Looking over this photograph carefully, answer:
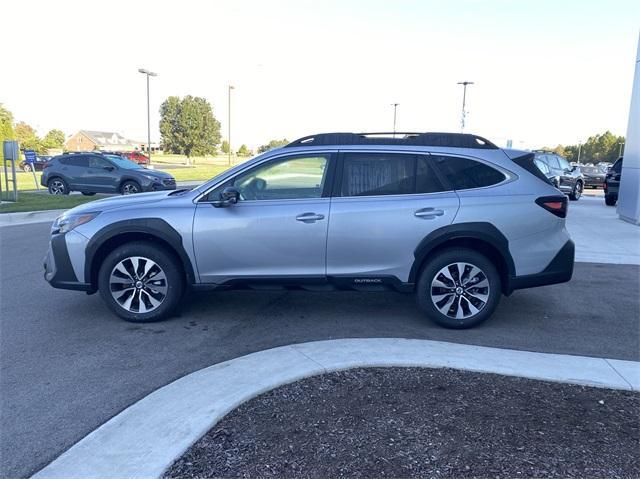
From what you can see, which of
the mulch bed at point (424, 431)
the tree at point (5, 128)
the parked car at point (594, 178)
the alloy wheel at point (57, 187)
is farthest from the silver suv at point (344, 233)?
the tree at point (5, 128)

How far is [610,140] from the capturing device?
100312 millimetres

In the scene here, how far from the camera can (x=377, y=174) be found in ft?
16.5

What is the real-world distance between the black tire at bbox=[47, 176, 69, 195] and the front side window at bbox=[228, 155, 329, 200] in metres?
16.2

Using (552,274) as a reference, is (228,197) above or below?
above

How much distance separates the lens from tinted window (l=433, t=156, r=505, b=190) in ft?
16.4

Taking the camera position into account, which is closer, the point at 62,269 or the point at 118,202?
the point at 62,269

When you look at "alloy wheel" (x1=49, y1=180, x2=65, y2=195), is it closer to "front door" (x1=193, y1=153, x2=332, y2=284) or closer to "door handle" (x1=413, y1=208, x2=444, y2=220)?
"front door" (x1=193, y1=153, x2=332, y2=284)

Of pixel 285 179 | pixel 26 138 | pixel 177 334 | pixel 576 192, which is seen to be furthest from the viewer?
pixel 26 138

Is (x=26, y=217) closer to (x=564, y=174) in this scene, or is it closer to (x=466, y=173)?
(x=466, y=173)

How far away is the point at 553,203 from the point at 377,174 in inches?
67.9

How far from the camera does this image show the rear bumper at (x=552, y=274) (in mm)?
4950

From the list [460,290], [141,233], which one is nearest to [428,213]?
[460,290]

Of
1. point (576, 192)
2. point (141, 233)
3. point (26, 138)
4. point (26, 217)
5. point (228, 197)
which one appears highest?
point (26, 138)

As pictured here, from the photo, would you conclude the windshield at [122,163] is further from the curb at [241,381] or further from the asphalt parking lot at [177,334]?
the curb at [241,381]
